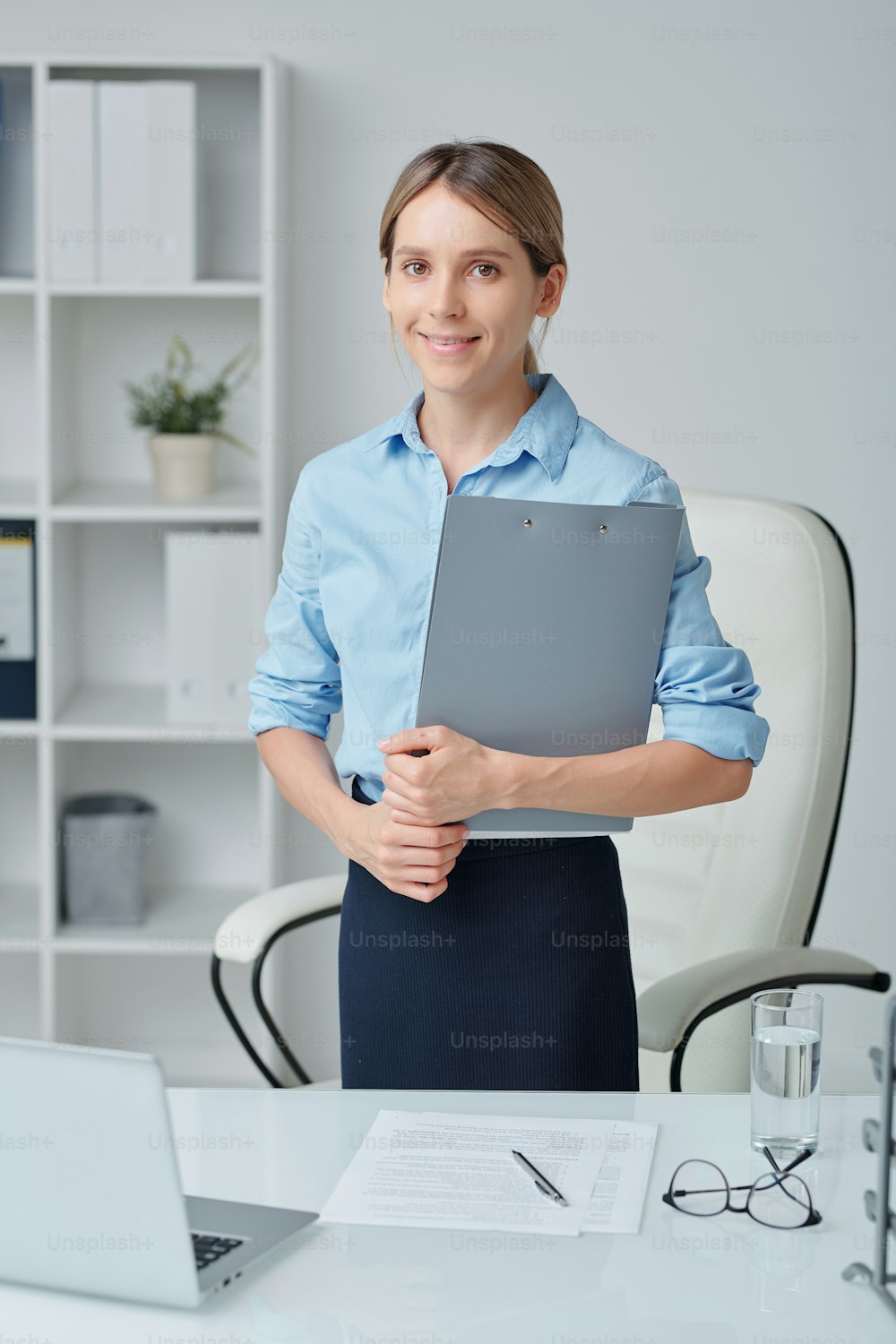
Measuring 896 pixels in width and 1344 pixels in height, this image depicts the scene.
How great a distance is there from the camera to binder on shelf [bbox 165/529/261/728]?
274 cm

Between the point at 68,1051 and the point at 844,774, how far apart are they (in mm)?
1277

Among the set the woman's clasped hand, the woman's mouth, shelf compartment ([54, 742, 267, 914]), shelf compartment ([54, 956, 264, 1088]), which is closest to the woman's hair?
the woman's mouth

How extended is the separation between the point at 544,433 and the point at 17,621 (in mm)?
1666

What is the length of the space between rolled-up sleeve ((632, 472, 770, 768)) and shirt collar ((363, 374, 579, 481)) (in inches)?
3.7

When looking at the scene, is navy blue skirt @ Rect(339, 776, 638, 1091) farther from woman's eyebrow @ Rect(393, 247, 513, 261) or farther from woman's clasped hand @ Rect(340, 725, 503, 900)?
woman's eyebrow @ Rect(393, 247, 513, 261)

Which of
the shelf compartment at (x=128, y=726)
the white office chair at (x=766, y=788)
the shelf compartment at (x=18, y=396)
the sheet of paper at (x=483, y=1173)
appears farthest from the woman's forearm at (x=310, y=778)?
the shelf compartment at (x=18, y=396)

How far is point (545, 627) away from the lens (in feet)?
4.15

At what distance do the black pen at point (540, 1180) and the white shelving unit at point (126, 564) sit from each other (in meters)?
1.73

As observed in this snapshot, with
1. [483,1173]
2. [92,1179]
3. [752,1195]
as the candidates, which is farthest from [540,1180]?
[92,1179]

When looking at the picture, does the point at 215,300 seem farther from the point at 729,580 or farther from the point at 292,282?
the point at 729,580

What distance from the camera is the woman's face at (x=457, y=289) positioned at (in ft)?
4.32

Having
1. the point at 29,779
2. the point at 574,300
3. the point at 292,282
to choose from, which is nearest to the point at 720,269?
the point at 574,300

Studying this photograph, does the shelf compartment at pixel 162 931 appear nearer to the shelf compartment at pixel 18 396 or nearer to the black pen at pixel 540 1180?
the shelf compartment at pixel 18 396

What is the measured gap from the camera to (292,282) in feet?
9.50
